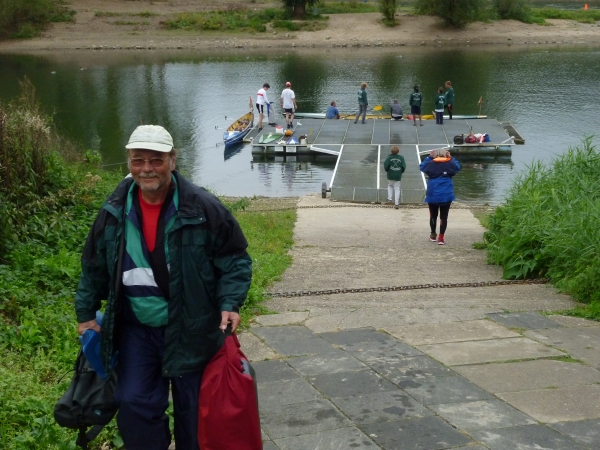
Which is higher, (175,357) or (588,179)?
(175,357)

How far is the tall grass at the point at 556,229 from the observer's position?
348 inches

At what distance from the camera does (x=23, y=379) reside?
534 centimetres

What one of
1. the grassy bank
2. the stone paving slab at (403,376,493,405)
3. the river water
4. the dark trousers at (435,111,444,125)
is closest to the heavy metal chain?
the grassy bank

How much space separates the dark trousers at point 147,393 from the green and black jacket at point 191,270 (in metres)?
0.08

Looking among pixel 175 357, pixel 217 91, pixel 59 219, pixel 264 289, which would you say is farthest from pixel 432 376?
pixel 217 91

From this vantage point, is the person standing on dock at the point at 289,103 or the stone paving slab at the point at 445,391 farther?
the person standing on dock at the point at 289,103

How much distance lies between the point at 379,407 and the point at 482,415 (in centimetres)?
58

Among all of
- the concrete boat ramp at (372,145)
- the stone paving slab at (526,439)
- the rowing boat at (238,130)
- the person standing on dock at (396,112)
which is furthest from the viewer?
the person standing on dock at (396,112)

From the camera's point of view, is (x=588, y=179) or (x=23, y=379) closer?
(x=23, y=379)

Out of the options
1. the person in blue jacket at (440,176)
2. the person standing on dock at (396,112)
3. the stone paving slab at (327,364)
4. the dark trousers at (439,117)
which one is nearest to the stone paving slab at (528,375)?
the stone paving slab at (327,364)

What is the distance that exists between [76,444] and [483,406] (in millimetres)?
2277

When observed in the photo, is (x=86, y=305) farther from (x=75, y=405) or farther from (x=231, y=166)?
(x=231, y=166)

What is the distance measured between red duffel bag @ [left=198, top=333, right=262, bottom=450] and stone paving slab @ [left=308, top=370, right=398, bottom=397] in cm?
122

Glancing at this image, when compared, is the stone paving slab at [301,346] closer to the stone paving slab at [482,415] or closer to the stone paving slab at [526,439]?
the stone paving slab at [482,415]
